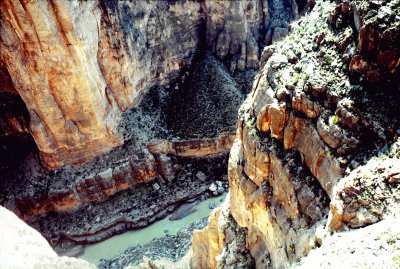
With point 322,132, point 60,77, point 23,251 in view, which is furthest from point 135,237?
point 322,132

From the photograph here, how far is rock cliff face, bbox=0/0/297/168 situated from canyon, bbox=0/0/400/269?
16 cm

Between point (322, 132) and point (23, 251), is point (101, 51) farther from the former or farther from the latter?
point (322, 132)

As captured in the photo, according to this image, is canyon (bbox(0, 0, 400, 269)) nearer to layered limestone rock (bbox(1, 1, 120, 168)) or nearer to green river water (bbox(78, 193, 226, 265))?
layered limestone rock (bbox(1, 1, 120, 168))

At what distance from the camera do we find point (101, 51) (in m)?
37.5

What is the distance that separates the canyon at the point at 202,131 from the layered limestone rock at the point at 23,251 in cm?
12

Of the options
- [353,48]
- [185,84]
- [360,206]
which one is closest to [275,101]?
[353,48]

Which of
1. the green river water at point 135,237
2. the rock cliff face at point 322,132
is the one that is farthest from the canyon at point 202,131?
the green river water at point 135,237

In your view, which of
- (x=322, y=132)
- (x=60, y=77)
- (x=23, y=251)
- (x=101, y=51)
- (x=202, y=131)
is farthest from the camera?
(x=202, y=131)

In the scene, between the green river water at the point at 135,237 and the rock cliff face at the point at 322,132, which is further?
the green river water at the point at 135,237

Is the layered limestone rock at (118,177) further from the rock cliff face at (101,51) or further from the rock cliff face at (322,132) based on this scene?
the rock cliff face at (322,132)

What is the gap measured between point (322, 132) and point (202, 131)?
104 ft

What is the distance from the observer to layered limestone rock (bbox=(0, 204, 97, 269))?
16.7 metres

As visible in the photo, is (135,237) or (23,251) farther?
(135,237)

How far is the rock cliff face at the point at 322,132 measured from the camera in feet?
34.7
